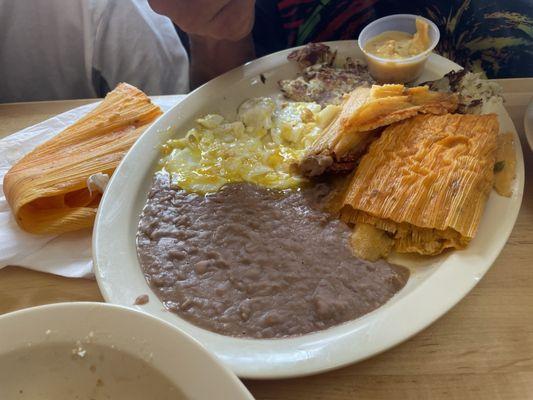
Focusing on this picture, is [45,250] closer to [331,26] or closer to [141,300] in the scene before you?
[141,300]

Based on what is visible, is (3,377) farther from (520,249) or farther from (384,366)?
(520,249)

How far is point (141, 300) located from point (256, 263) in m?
0.24

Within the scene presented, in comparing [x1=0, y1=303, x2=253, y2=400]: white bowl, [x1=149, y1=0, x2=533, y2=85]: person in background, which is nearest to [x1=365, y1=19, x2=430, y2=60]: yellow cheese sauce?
[x1=149, y1=0, x2=533, y2=85]: person in background

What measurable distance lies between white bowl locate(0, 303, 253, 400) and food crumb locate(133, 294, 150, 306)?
1.31 feet

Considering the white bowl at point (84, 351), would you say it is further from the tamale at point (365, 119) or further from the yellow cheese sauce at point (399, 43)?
the yellow cheese sauce at point (399, 43)

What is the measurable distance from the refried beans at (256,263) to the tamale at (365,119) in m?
0.07

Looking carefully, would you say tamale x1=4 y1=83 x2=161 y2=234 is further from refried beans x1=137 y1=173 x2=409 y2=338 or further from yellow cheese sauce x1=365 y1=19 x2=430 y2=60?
yellow cheese sauce x1=365 y1=19 x2=430 y2=60

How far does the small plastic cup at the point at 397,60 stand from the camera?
4.84 feet

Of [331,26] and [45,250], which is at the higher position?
[331,26]

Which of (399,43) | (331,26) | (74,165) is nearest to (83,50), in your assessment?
(74,165)

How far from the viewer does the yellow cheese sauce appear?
151 cm

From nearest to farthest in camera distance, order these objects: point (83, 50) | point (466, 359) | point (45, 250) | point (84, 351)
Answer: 1. point (84, 351)
2. point (466, 359)
3. point (45, 250)
4. point (83, 50)

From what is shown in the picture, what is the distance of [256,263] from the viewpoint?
1160 millimetres

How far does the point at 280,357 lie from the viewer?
3.17 ft
